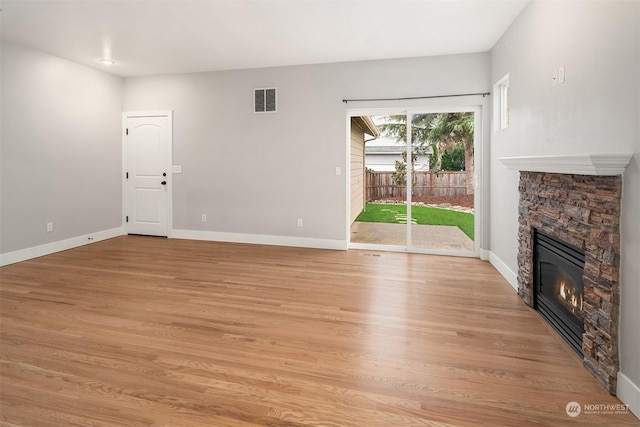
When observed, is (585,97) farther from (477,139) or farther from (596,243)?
(477,139)

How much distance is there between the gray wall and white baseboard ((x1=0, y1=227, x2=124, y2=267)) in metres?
0.07

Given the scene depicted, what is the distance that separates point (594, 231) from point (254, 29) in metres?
3.85

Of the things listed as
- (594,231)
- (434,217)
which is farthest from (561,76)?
(434,217)

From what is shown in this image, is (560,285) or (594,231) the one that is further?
(560,285)

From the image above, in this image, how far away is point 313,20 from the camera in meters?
3.86

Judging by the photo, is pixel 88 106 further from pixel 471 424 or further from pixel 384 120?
pixel 471 424

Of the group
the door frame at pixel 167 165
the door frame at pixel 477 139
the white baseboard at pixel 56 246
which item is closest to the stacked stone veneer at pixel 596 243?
the door frame at pixel 477 139

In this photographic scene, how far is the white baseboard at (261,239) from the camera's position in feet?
18.5

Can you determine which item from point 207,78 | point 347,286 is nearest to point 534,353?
point 347,286

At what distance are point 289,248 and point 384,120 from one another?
8.20 ft

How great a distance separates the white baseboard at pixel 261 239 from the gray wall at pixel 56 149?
4.74 feet

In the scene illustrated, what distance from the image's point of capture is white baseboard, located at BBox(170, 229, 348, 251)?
563 centimetres

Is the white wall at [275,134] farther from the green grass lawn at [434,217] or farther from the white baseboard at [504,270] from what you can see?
the white baseboard at [504,270]

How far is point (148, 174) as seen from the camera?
21.3 ft
